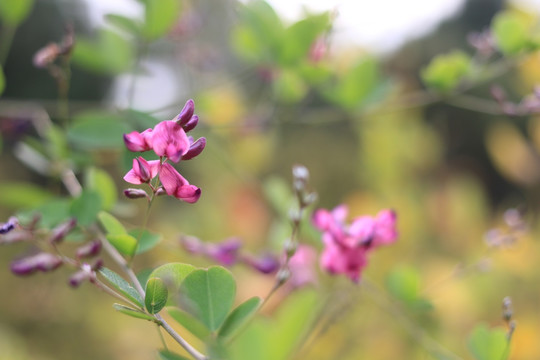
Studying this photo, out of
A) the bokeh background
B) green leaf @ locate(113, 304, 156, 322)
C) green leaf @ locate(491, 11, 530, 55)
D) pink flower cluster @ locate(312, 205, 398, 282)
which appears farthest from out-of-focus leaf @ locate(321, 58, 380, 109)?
green leaf @ locate(113, 304, 156, 322)

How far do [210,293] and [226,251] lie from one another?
0.66 ft

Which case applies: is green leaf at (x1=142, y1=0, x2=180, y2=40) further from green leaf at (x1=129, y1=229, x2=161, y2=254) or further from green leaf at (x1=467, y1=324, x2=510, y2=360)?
green leaf at (x1=467, y1=324, x2=510, y2=360)

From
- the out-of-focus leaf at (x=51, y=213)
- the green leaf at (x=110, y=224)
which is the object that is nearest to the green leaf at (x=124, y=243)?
the green leaf at (x=110, y=224)

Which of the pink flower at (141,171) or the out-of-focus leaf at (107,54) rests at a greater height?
the out-of-focus leaf at (107,54)

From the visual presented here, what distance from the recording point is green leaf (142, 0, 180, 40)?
0.56 m

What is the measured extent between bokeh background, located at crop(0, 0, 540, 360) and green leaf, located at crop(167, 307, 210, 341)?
0.29 feet

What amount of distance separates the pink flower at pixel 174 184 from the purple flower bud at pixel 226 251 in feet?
0.68

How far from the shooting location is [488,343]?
417mm

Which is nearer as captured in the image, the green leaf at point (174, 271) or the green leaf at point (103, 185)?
the green leaf at point (174, 271)

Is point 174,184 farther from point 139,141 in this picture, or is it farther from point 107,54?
point 107,54

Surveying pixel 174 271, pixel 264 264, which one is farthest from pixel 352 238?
pixel 174 271

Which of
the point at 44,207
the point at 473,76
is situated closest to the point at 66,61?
the point at 44,207

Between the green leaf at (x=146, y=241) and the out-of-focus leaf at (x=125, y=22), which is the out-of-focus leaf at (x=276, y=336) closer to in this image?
the green leaf at (x=146, y=241)

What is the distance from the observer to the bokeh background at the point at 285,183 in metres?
0.60
